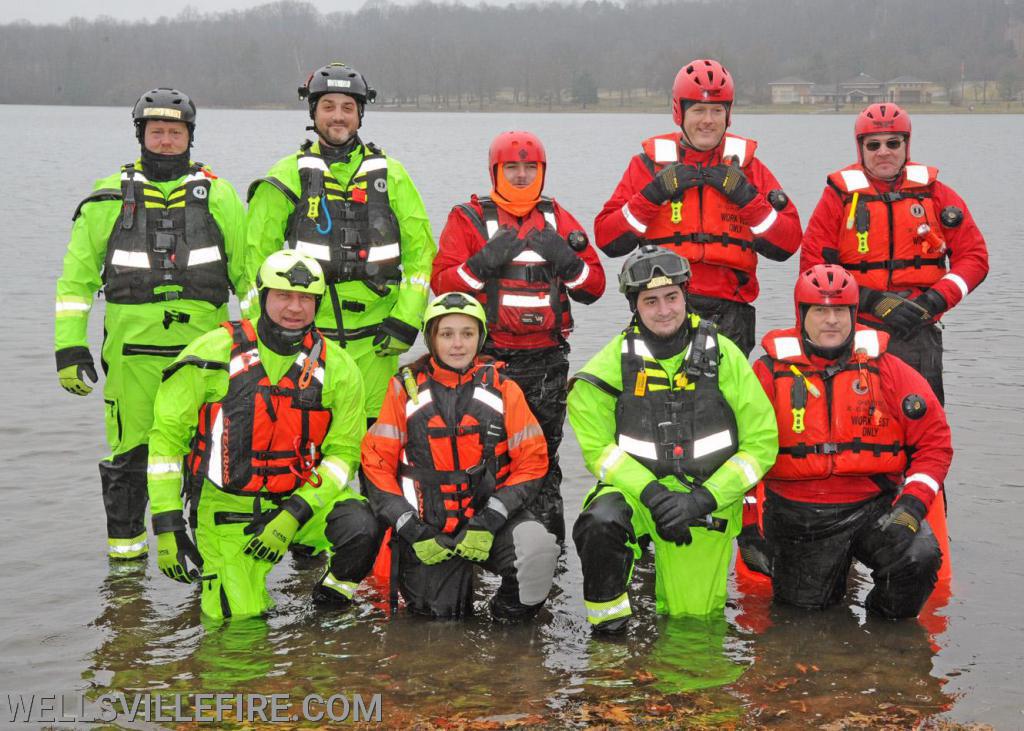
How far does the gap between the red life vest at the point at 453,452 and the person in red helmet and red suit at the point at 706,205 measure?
4.83 feet

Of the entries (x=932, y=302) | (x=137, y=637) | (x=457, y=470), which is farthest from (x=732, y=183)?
(x=137, y=637)

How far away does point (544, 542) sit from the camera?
6.11 m

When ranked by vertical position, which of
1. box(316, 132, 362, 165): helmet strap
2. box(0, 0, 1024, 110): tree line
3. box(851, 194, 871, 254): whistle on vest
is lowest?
box(851, 194, 871, 254): whistle on vest

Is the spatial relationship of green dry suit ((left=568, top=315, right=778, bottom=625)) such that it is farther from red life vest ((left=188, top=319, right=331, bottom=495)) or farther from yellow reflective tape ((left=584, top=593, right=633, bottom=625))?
red life vest ((left=188, top=319, right=331, bottom=495))

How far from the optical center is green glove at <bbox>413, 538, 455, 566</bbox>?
20.1 ft

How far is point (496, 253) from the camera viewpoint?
6996mm

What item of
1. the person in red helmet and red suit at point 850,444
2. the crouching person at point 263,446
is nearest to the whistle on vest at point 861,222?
the person in red helmet and red suit at point 850,444

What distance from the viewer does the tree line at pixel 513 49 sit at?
12069cm

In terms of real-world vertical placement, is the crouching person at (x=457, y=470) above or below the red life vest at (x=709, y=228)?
below

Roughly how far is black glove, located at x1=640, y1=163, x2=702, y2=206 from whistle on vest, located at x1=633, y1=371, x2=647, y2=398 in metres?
1.29

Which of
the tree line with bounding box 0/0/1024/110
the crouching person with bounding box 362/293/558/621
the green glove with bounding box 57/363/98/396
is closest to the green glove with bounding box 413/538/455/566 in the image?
the crouching person with bounding box 362/293/558/621

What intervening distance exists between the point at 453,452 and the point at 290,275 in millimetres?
1227

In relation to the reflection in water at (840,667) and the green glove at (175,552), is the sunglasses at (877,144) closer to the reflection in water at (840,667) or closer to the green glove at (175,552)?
the reflection in water at (840,667)

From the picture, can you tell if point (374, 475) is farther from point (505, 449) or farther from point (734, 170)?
point (734, 170)
